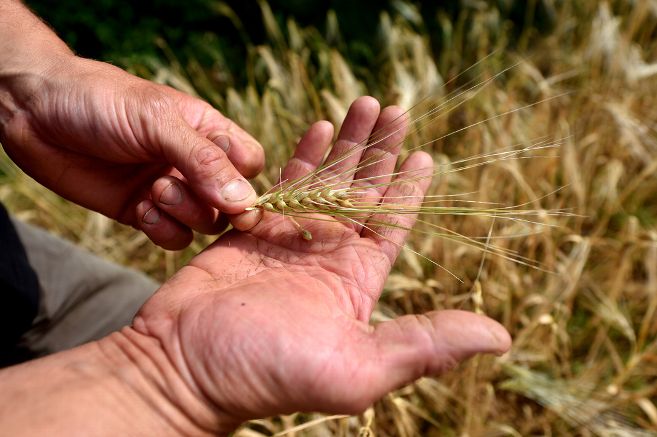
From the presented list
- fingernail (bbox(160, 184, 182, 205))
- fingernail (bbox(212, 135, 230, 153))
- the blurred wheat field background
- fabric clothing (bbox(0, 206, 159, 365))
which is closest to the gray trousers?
fabric clothing (bbox(0, 206, 159, 365))

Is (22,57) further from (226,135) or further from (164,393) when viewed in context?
(164,393)

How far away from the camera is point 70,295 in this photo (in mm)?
2201

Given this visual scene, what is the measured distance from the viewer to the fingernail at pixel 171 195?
1.68 meters

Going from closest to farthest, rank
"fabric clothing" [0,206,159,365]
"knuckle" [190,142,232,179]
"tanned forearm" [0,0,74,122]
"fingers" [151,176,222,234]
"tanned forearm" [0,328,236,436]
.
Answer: "tanned forearm" [0,328,236,436], "knuckle" [190,142,232,179], "fingers" [151,176,222,234], "tanned forearm" [0,0,74,122], "fabric clothing" [0,206,159,365]

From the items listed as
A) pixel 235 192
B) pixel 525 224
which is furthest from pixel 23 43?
pixel 525 224

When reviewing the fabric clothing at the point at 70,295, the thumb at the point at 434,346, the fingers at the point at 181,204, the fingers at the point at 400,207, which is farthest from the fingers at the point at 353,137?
the fabric clothing at the point at 70,295

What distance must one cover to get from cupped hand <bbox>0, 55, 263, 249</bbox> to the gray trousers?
367mm

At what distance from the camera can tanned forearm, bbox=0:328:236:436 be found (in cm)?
116

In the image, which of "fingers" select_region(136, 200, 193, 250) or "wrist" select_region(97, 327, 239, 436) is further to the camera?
"fingers" select_region(136, 200, 193, 250)

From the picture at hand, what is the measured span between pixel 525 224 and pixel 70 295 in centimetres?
173

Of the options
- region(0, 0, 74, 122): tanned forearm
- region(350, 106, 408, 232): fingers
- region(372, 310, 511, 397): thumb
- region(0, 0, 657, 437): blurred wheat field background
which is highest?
region(0, 0, 74, 122): tanned forearm

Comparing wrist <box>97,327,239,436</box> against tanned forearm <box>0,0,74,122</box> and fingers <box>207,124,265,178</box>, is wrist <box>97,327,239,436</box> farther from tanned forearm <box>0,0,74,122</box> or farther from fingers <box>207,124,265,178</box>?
tanned forearm <box>0,0,74,122</box>

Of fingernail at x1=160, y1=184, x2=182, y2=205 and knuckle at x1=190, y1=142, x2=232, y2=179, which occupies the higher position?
Result: knuckle at x1=190, y1=142, x2=232, y2=179

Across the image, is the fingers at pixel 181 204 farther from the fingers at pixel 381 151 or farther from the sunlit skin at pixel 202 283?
the fingers at pixel 381 151
